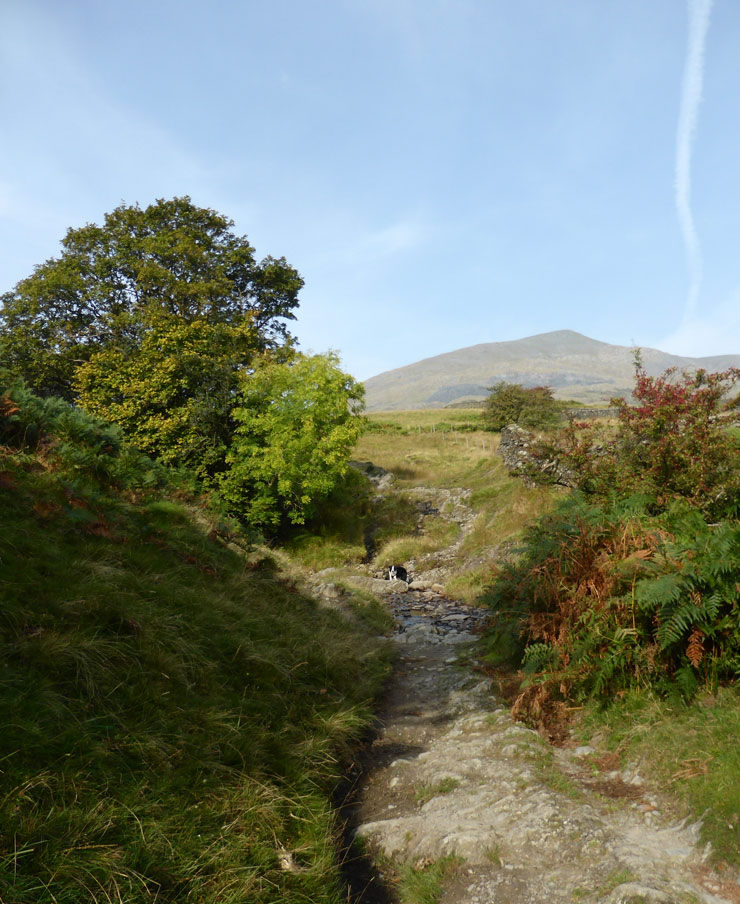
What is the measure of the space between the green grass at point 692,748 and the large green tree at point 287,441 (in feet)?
43.0

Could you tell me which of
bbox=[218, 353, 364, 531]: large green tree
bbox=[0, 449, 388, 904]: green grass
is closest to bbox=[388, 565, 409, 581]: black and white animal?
bbox=[218, 353, 364, 531]: large green tree

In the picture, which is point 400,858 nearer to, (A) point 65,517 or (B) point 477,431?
(A) point 65,517

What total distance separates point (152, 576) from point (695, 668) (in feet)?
18.4

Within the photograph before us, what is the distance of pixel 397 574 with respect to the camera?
16062 millimetres

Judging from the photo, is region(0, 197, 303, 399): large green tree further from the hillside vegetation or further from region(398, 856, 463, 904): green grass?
region(398, 856, 463, 904): green grass

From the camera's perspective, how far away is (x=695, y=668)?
4.71 metres

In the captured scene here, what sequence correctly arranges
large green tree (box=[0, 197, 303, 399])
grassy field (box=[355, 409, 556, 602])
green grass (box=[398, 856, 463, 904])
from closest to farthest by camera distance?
green grass (box=[398, 856, 463, 904]), grassy field (box=[355, 409, 556, 602]), large green tree (box=[0, 197, 303, 399])

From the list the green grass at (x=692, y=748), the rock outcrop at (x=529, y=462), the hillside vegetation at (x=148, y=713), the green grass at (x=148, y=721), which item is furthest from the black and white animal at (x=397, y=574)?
the green grass at (x=692, y=748)

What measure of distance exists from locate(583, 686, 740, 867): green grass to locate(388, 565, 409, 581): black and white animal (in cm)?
1057

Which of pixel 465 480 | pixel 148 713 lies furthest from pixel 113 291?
pixel 148 713

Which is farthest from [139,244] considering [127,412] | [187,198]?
[127,412]

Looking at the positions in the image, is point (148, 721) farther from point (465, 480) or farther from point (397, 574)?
point (465, 480)

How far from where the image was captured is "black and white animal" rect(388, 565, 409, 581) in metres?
15.7

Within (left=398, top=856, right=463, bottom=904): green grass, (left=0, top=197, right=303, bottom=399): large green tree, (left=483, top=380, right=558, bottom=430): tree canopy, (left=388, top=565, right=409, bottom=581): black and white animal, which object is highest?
(left=0, top=197, right=303, bottom=399): large green tree
